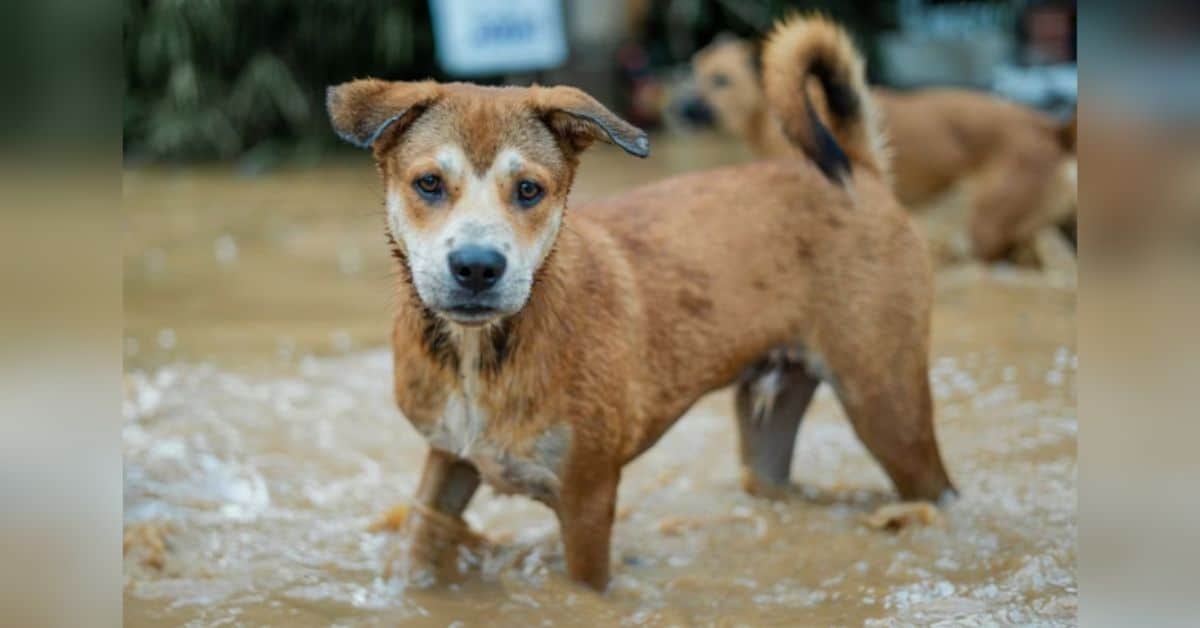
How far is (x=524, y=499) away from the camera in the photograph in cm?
496

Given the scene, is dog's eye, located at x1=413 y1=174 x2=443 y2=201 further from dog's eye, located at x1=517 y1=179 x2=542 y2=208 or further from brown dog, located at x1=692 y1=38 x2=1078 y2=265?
brown dog, located at x1=692 y1=38 x2=1078 y2=265

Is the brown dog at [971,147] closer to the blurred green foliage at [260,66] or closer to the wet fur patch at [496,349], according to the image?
the blurred green foliage at [260,66]

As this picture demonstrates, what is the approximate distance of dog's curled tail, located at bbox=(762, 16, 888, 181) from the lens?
4402 mm

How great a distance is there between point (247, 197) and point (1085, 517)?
9.40 meters

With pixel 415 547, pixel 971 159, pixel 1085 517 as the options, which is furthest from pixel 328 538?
pixel 971 159

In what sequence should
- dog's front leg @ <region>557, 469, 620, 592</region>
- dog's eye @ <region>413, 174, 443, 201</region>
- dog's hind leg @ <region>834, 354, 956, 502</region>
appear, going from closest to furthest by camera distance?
dog's eye @ <region>413, 174, 443, 201</region>
dog's front leg @ <region>557, 469, 620, 592</region>
dog's hind leg @ <region>834, 354, 956, 502</region>

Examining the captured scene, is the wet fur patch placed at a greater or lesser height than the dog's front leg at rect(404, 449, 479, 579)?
greater

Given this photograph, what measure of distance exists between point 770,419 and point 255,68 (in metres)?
8.98

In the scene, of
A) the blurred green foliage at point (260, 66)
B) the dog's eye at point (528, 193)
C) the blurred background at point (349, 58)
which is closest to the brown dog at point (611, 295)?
the dog's eye at point (528, 193)

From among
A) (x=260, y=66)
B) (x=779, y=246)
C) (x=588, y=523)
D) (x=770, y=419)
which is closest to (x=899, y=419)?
(x=770, y=419)

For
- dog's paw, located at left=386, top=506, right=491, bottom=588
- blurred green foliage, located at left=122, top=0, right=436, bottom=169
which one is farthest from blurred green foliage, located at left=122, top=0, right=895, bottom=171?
dog's paw, located at left=386, top=506, right=491, bottom=588

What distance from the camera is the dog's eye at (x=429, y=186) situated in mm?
3338

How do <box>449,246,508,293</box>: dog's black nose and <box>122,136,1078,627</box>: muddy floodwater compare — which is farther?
<box>122,136,1078,627</box>: muddy floodwater

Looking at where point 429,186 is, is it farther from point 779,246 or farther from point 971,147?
point 971,147
